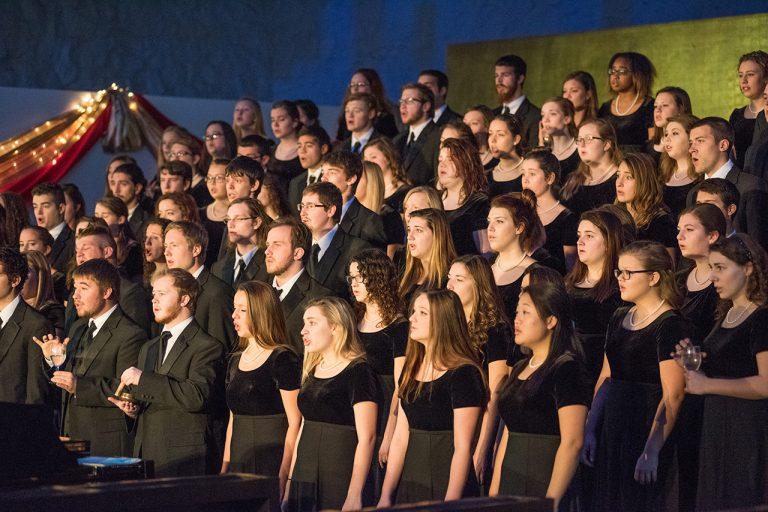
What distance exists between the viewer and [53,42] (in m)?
11.1

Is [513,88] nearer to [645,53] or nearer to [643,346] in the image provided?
[645,53]

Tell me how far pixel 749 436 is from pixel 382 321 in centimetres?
163

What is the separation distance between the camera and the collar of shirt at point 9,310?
A: 6.20 m

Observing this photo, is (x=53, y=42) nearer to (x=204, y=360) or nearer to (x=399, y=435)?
(x=204, y=360)

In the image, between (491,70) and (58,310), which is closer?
(58,310)

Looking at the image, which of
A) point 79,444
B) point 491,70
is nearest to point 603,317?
point 79,444

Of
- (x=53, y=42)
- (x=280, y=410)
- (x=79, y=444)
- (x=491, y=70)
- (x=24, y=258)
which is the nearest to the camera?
(x=79, y=444)

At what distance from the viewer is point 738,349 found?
4.60 m

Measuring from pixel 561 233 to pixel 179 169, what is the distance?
9.29ft

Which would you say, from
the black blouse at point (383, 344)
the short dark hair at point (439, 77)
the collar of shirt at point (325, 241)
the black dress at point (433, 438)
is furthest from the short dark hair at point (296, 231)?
the short dark hair at point (439, 77)

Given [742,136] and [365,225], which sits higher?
[742,136]

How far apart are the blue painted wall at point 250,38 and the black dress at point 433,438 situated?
19.9 feet

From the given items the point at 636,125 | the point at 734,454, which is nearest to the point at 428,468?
the point at 734,454

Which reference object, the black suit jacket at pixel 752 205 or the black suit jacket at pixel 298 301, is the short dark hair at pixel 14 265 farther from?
the black suit jacket at pixel 752 205
